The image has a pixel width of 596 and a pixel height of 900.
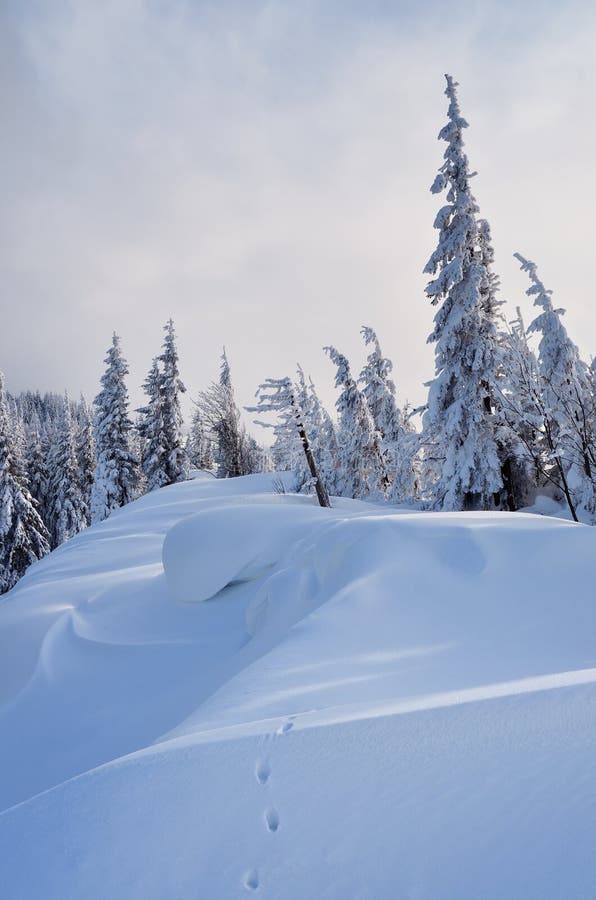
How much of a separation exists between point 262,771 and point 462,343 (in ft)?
47.6

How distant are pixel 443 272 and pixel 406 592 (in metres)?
13.0

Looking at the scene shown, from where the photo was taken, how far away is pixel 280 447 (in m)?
22.8

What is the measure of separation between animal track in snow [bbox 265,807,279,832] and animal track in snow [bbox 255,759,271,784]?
0.09m

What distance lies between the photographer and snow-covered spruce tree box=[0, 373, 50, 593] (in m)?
25.0

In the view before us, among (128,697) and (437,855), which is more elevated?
(437,855)

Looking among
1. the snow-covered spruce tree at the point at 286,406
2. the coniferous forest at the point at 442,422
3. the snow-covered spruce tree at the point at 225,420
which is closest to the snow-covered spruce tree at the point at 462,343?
the coniferous forest at the point at 442,422

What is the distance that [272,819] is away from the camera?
125cm

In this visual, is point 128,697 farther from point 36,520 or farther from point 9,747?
point 36,520

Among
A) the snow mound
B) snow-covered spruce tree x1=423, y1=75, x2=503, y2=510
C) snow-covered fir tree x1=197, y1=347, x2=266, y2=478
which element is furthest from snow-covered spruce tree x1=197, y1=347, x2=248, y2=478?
the snow mound

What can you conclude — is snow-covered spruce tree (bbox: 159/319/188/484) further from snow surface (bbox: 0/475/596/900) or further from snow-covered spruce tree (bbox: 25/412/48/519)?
snow surface (bbox: 0/475/596/900)

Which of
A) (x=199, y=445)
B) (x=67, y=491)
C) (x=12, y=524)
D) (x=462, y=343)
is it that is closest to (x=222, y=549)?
(x=462, y=343)

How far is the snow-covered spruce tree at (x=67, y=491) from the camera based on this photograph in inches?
1437

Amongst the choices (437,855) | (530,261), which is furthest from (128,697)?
(530,261)

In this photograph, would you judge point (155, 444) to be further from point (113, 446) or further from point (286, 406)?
point (286, 406)
